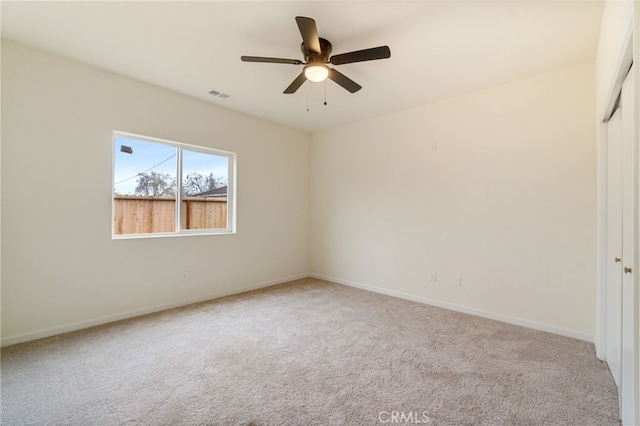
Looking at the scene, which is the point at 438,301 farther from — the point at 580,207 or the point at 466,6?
the point at 466,6

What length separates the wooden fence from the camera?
313cm

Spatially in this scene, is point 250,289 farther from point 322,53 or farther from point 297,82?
point 322,53

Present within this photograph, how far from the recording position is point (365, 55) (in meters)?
2.10

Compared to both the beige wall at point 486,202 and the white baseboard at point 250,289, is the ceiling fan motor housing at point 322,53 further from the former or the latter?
the white baseboard at point 250,289

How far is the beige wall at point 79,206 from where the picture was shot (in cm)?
244

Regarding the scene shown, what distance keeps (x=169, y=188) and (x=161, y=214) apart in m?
0.34

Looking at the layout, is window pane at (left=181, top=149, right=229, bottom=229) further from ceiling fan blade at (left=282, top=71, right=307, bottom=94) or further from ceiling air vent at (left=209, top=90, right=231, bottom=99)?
ceiling fan blade at (left=282, top=71, right=307, bottom=94)

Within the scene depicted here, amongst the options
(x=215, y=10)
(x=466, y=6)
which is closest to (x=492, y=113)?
(x=466, y=6)

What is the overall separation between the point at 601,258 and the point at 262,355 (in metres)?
2.93

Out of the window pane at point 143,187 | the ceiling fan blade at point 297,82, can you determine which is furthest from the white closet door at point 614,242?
the window pane at point 143,187

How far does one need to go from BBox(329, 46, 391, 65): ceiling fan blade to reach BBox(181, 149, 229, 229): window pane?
241 cm

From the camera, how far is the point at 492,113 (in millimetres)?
3137

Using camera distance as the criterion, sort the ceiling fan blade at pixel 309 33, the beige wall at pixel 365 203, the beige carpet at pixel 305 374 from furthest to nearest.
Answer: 1. the beige wall at pixel 365 203
2. the ceiling fan blade at pixel 309 33
3. the beige carpet at pixel 305 374

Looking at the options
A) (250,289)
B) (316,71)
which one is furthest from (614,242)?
(250,289)
